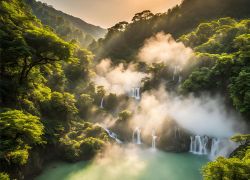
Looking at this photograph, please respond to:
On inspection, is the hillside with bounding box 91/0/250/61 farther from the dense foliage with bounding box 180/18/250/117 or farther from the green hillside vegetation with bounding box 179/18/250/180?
the dense foliage with bounding box 180/18/250/117

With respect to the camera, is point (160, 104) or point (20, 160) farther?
point (160, 104)

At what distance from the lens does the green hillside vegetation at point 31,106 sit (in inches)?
532

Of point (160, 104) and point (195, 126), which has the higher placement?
point (160, 104)

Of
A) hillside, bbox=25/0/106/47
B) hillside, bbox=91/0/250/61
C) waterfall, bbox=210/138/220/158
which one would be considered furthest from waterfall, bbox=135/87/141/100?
hillside, bbox=25/0/106/47

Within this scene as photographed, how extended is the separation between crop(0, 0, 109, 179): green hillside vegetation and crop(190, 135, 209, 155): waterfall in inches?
362

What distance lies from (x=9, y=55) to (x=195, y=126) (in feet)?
67.3

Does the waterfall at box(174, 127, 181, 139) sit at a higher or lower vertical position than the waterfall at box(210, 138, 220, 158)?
higher

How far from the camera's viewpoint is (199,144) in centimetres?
2686

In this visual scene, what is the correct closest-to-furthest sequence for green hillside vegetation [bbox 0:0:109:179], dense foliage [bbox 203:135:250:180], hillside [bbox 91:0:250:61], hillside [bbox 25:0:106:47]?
dense foliage [bbox 203:135:250:180] → green hillside vegetation [bbox 0:0:109:179] → hillside [bbox 91:0:250:61] → hillside [bbox 25:0:106:47]

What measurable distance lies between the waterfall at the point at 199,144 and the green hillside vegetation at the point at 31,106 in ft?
30.2

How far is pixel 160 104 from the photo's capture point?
112 feet

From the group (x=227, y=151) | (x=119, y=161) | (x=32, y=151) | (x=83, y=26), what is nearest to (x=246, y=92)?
(x=227, y=151)

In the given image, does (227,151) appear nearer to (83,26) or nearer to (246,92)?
(246,92)

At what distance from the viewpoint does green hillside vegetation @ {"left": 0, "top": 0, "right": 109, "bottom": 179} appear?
13523 mm
